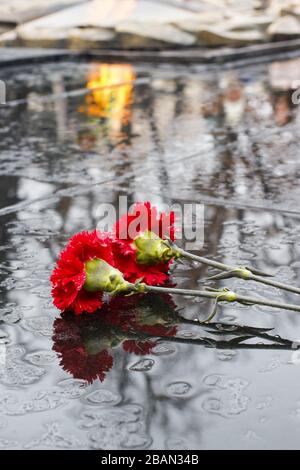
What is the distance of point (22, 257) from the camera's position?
11.7ft

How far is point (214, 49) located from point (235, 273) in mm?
12193

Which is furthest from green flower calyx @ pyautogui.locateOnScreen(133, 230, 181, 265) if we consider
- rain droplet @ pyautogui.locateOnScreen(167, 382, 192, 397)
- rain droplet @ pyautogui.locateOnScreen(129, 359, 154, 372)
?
rain droplet @ pyautogui.locateOnScreen(167, 382, 192, 397)

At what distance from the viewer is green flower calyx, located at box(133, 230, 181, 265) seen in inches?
115

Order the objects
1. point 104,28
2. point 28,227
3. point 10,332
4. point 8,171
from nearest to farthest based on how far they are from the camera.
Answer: point 10,332 → point 28,227 → point 8,171 → point 104,28

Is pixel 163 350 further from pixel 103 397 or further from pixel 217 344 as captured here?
pixel 103 397

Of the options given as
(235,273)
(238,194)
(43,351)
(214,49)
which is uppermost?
(214,49)

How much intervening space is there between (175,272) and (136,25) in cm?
1235

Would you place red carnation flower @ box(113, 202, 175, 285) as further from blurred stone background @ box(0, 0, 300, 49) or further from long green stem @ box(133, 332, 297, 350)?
blurred stone background @ box(0, 0, 300, 49)

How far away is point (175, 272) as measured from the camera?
3334mm

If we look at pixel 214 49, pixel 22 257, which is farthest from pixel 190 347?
pixel 214 49

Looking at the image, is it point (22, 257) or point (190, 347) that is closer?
point (190, 347)

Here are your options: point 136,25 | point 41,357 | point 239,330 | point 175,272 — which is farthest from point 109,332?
point 136,25

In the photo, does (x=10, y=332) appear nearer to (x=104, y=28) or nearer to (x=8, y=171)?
(x=8, y=171)

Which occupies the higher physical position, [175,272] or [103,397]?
[175,272]
